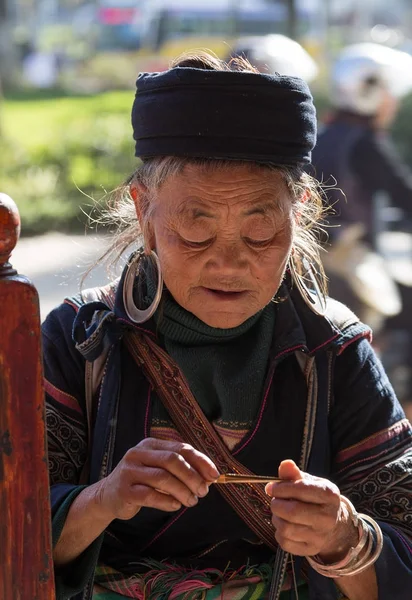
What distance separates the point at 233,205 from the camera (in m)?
1.96

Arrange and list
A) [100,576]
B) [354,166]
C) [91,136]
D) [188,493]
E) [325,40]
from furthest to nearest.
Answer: [325,40]
[91,136]
[354,166]
[100,576]
[188,493]

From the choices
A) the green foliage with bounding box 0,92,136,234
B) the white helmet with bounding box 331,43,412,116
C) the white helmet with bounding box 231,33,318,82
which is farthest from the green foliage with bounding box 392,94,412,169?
the white helmet with bounding box 331,43,412,116

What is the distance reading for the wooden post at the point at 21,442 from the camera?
148 cm

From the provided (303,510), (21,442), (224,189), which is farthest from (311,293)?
(21,442)

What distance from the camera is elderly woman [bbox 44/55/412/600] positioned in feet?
6.31

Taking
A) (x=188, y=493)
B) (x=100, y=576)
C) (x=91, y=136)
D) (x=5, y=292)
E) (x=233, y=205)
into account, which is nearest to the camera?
(x=5, y=292)

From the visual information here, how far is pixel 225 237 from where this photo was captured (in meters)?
1.98

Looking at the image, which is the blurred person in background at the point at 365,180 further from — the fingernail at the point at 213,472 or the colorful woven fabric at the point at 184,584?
the fingernail at the point at 213,472

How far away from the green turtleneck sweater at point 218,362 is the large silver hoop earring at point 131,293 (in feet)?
0.13

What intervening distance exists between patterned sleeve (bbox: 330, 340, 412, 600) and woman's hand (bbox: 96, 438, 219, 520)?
1.57 feet

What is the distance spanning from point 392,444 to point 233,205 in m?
0.61

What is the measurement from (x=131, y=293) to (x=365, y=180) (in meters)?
4.42

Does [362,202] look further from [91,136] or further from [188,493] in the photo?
[91,136]

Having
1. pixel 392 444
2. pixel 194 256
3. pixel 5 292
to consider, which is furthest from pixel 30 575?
pixel 392 444
